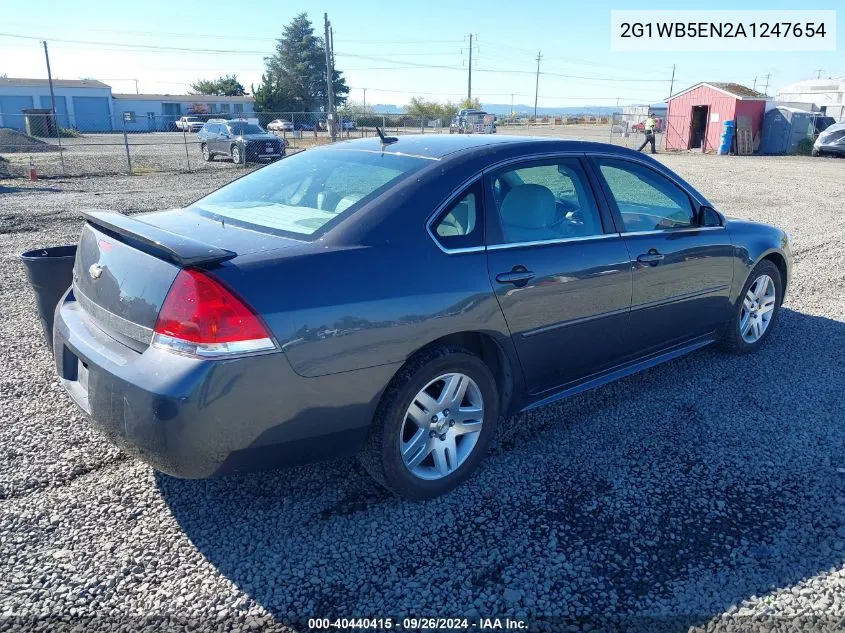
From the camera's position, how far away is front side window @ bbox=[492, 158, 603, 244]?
11.1 feet

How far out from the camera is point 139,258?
2723mm

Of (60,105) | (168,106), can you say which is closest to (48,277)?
(60,105)

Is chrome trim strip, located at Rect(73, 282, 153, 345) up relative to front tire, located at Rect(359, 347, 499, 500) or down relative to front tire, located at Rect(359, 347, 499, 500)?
up

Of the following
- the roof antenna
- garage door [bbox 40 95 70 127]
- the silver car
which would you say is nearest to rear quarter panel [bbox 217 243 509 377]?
the roof antenna

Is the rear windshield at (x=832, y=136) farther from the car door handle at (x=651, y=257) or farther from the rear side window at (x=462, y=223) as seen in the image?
the rear side window at (x=462, y=223)

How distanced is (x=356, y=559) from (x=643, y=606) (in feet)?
3.73

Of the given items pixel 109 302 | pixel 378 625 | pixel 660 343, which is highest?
pixel 109 302

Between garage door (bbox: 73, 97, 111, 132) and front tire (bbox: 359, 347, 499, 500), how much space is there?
200ft

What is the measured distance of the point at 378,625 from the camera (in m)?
2.38

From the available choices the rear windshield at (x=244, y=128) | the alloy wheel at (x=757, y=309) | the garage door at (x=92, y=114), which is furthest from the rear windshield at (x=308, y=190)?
the garage door at (x=92, y=114)

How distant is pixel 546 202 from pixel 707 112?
33457mm

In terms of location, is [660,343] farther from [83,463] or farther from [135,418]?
[83,463]

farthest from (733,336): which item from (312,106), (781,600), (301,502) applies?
(312,106)

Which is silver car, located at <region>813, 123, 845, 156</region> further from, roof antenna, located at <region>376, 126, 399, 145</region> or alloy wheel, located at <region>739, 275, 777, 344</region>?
roof antenna, located at <region>376, 126, 399, 145</region>
